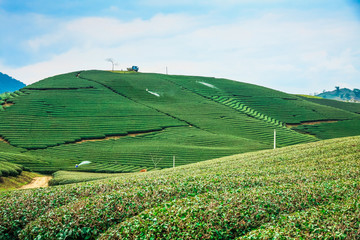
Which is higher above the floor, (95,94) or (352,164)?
(95,94)

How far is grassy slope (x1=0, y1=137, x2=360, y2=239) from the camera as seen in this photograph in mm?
11195

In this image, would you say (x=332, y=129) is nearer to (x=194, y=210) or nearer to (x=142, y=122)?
(x=142, y=122)

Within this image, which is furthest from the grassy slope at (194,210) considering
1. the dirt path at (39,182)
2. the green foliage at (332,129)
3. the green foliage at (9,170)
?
the green foliage at (332,129)

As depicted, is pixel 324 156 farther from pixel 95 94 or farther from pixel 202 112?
pixel 95 94

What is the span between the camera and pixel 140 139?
188ft

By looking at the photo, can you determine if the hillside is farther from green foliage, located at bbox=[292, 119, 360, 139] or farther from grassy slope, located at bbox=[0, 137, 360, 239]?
grassy slope, located at bbox=[0, 137, 360, 239]

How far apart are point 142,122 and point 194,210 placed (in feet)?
173

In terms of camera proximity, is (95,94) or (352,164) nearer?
(352,164)

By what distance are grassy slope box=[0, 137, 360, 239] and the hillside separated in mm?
27036

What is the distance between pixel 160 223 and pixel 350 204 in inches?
276

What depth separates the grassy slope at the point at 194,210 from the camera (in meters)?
11.2

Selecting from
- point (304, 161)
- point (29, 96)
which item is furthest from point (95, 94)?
point (304, 161)

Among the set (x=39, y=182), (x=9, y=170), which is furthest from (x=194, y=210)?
(x=39, y=182)

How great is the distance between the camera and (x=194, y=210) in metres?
12.6
